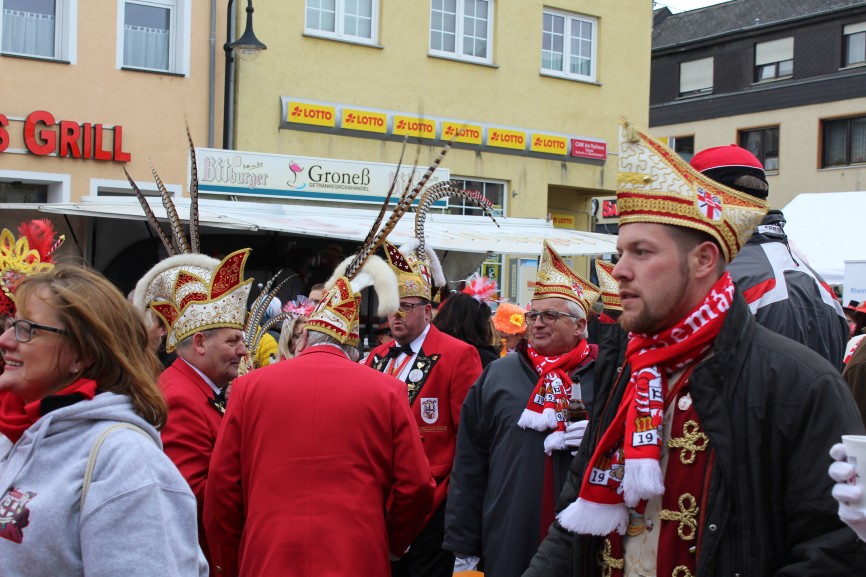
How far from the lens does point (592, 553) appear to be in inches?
120

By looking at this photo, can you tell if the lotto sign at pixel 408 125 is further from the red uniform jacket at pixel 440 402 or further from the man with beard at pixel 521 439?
the man with beard at pixel 521 439

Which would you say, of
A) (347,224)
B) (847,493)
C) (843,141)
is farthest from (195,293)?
(843,141)

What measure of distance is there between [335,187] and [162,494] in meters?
11.3

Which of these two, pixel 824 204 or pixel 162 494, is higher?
A: pixel 824 204

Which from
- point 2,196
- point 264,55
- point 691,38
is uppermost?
point 691,38

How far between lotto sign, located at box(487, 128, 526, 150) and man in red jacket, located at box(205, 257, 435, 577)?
15.1 metres

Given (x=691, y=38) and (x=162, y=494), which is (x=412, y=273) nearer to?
(x=162, y=494)

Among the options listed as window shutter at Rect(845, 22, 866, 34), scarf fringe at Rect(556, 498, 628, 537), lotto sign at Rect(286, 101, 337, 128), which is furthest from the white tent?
window shutter at Rect(845, 22, 866, 34)

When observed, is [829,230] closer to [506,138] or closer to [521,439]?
[506,138]

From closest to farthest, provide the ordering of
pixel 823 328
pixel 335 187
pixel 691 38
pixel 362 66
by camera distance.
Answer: pixel 823 328
pixel 335 187
pixel 362 66
pixel 691 38

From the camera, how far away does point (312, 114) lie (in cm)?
1722

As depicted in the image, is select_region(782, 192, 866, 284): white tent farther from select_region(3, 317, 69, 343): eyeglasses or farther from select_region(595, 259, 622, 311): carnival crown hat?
select_region(3, 317, 69, 343): eyeglasses

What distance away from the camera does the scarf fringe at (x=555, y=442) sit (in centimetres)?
497

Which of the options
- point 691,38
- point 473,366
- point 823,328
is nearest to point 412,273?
point 473,366
